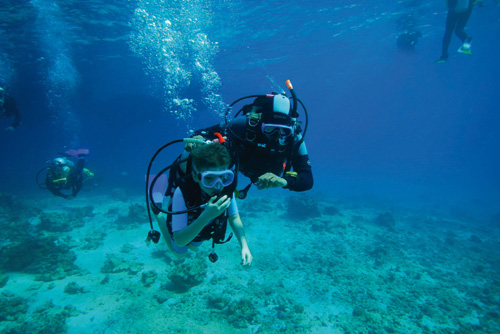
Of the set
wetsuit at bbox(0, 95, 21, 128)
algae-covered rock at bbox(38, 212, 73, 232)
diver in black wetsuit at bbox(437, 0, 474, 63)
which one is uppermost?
diver in black wetsuit at bbox(437, 0, 474, 63)

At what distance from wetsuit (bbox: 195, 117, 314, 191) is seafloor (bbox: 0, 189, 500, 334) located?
4.99m

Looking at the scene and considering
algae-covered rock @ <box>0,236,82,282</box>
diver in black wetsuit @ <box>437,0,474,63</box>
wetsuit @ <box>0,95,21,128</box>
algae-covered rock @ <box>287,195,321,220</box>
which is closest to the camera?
algae-covered rock @ <box>0,236,82,282</box>

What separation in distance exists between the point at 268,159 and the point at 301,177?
569 mm

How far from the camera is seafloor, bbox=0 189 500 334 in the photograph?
20.8 ft

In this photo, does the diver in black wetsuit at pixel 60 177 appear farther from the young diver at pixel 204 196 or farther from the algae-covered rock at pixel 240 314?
the young diver at pixel 204 196

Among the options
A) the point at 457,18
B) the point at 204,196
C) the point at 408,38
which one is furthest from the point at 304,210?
the point at 408,38

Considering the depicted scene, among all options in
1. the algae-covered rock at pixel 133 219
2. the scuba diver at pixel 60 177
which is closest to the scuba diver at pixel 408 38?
the algae-covered rock at pixel 133 219

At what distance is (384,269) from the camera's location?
10.0 m

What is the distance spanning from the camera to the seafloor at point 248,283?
20.8 feet

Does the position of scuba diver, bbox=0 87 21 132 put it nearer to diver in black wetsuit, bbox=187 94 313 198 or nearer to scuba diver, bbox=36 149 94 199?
scuba diver, bbox=36 149 94 199

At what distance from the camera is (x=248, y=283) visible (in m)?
8.08

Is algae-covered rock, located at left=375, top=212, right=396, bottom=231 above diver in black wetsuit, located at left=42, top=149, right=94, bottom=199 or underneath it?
underneath

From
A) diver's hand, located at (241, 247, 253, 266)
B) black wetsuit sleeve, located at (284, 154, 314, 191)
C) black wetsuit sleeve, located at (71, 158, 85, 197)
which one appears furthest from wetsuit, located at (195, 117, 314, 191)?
black wetsuit sleeve, located at (71, 158, 85, 197)

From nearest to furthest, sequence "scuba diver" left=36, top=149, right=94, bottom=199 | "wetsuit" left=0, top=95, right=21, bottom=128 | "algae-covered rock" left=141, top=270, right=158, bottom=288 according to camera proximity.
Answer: "algae-covered rock" left=141, top=270, right=158, bottom=288 < "scuba diver" left=36, top=149, right=94, bottom=199 < "wetsuit" left=0, top=95, right=21, bottom=128
